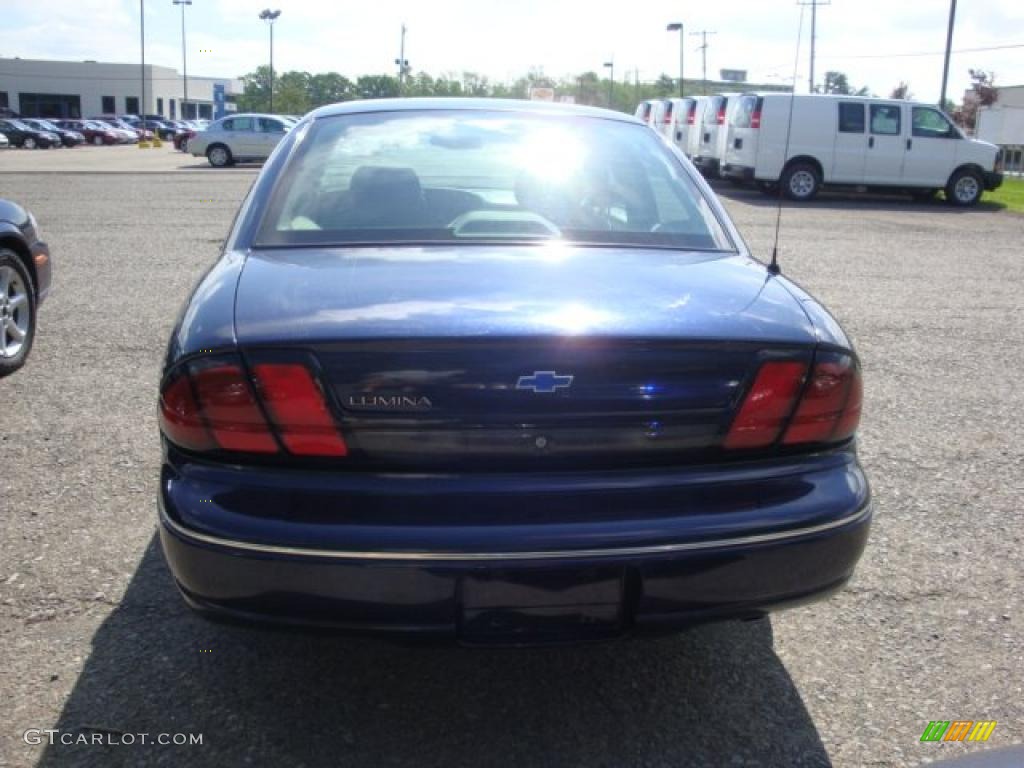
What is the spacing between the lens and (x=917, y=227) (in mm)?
16016

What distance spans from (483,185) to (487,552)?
1.72 meters

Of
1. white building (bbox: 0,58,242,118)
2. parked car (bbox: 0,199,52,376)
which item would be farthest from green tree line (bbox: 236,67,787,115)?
parked car (bbox: 0,199,52,376)

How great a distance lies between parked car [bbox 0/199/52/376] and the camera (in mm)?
5621

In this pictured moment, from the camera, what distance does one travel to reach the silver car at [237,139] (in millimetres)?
29484

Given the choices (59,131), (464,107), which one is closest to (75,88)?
(59,131)

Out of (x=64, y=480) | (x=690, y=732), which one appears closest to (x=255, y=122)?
(x=64, y=480)

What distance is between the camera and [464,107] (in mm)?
3762

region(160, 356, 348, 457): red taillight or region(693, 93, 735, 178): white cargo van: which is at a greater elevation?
region(693, 93, 735, 178): white cargo van

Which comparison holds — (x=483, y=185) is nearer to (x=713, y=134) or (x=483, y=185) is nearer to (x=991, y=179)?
(x=991, y=179)

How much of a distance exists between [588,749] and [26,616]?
176cm

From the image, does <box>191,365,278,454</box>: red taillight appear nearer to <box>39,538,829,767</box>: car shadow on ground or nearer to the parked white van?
<box>39,538,829,767</box>: car shadow on ground

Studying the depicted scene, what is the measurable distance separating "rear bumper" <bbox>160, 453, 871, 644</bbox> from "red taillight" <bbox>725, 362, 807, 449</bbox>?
91 millimetres

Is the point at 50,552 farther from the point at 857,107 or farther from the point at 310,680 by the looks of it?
the point at 857,107

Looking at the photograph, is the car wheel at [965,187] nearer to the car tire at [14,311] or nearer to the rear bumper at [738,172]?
the rear bumper at [738,172]
